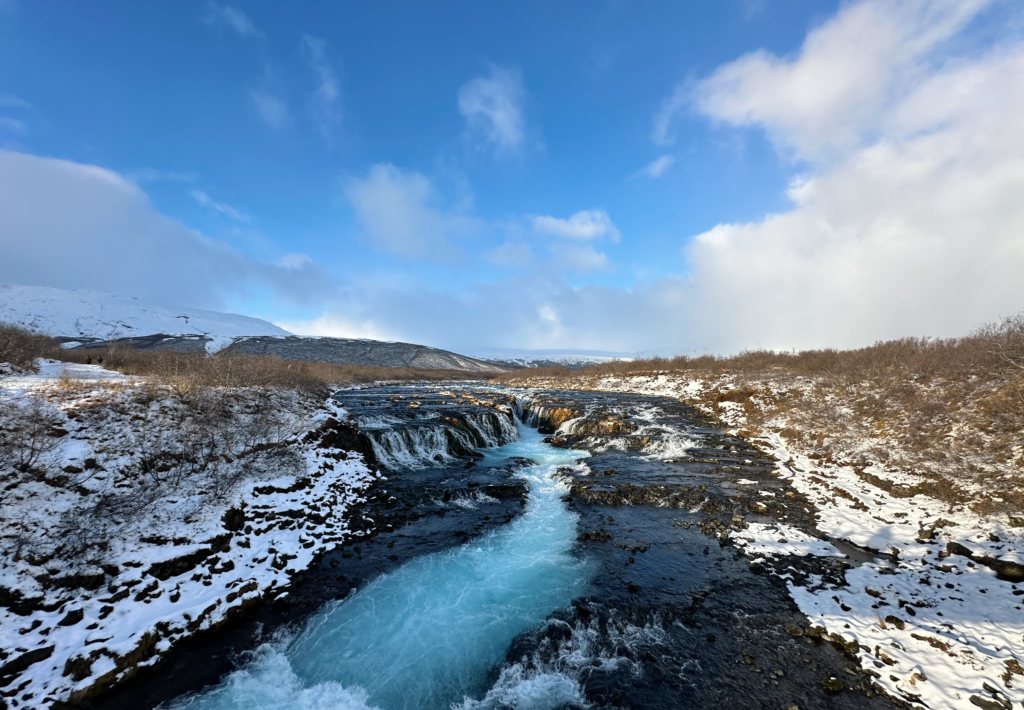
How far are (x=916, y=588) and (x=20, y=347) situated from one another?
111 ft

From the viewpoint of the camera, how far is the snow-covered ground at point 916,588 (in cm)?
610

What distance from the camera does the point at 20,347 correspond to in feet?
57.9

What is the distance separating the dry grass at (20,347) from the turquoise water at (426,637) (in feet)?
66.4

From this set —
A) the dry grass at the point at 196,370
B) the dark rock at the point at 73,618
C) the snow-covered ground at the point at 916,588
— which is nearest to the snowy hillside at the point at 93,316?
the dry grass at the point at 196,370

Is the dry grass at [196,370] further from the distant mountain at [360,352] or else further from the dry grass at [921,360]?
the distant mountain at [360,352]

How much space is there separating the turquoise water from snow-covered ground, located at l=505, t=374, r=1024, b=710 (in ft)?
17.7

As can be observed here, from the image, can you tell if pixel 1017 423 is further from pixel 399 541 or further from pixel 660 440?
pixel 399 541

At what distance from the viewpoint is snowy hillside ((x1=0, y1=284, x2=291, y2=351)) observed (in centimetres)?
13450

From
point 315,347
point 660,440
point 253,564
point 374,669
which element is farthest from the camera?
point 315,347

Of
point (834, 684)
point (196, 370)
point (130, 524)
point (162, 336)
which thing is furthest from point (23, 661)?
point (162, 336)

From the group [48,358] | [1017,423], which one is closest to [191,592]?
[48,358]

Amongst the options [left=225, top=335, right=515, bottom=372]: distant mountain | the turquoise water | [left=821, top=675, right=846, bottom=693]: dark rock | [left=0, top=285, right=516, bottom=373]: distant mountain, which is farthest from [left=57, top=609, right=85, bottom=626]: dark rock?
[left=225, top=335, right=515, bottom=372]: distant mountain

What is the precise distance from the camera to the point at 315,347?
121812 millimetres

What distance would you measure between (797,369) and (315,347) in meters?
126
